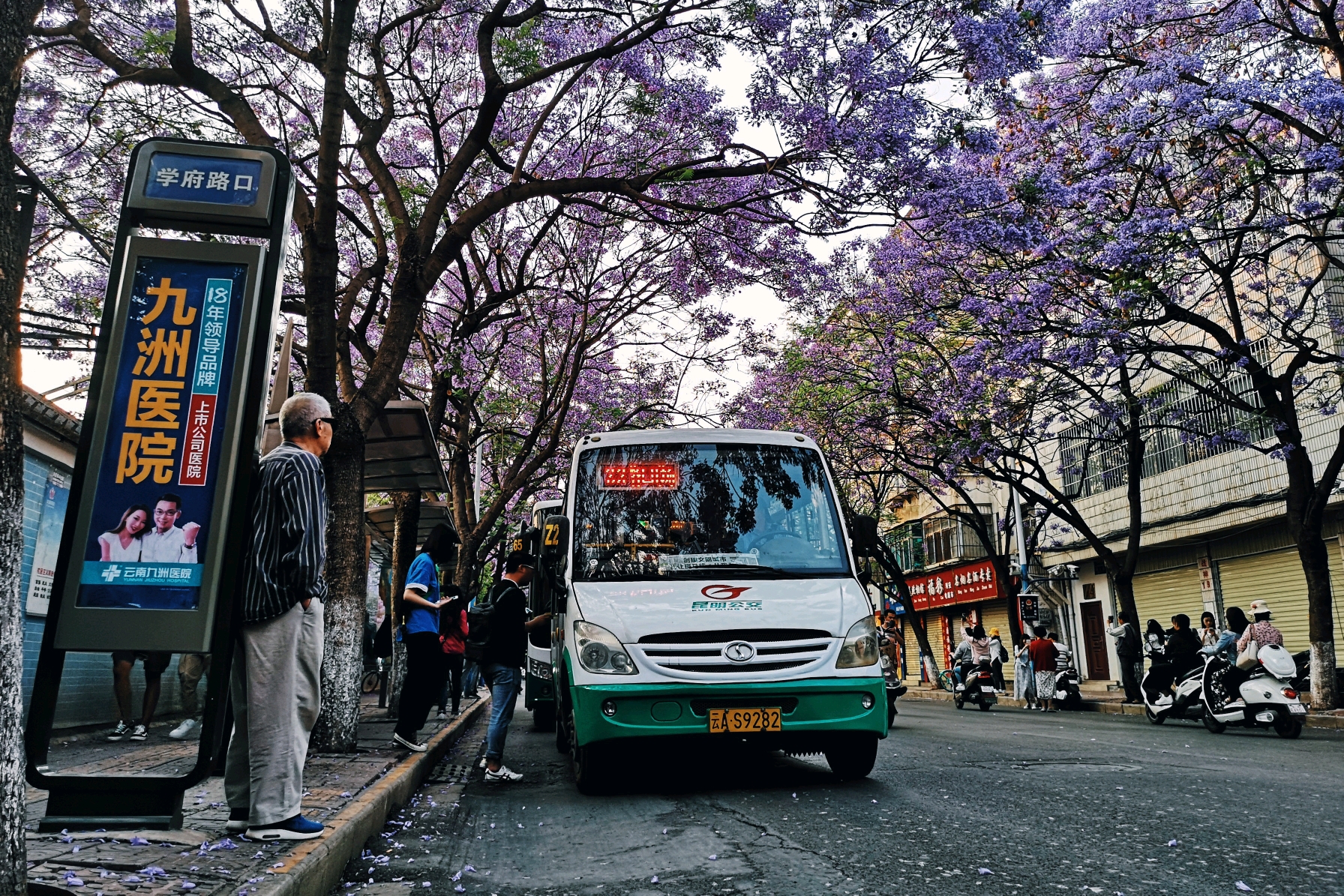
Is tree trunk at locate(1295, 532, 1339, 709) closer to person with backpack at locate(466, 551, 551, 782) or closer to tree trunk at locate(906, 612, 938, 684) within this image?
person with backpack at locate(466, 551, 551, 782)

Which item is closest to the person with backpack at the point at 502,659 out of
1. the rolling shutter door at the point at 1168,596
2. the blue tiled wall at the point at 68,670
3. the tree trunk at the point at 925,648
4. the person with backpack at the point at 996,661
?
the blue tiled wall at the point at 68,670

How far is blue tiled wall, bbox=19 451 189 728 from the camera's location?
10227 mm

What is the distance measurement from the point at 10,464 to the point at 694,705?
Result: 4510 millimetres

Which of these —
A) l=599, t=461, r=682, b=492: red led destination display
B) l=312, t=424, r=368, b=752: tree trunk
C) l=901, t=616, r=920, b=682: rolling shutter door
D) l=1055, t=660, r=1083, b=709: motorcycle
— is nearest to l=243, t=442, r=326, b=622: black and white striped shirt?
l=599, t=461, r=682, b=492: red led destination display

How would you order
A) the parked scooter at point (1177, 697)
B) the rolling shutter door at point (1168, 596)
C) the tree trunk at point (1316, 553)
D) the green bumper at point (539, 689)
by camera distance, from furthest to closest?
the rolling shutter door at point (1168, 596), the tree trunk at point (1316, 553), the green bumper at point (539, 689), the parked scooter at point (1177, 697)

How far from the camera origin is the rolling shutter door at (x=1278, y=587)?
2042 cm

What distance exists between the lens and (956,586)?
3638 centimetres

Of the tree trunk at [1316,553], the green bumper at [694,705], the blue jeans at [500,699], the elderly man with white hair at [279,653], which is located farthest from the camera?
the tree trunk at [1316,553]

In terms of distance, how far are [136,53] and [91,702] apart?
6.86 metres

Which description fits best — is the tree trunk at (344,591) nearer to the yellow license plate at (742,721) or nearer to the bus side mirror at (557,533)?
the bus side mirror at (557,533)

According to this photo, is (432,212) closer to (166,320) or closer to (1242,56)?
(166,320)

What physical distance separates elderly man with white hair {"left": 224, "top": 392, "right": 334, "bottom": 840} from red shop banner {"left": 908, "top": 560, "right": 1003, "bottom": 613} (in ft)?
91.5

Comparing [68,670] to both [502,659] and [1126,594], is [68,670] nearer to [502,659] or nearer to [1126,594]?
[502,659]

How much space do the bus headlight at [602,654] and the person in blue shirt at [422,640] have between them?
214cm
